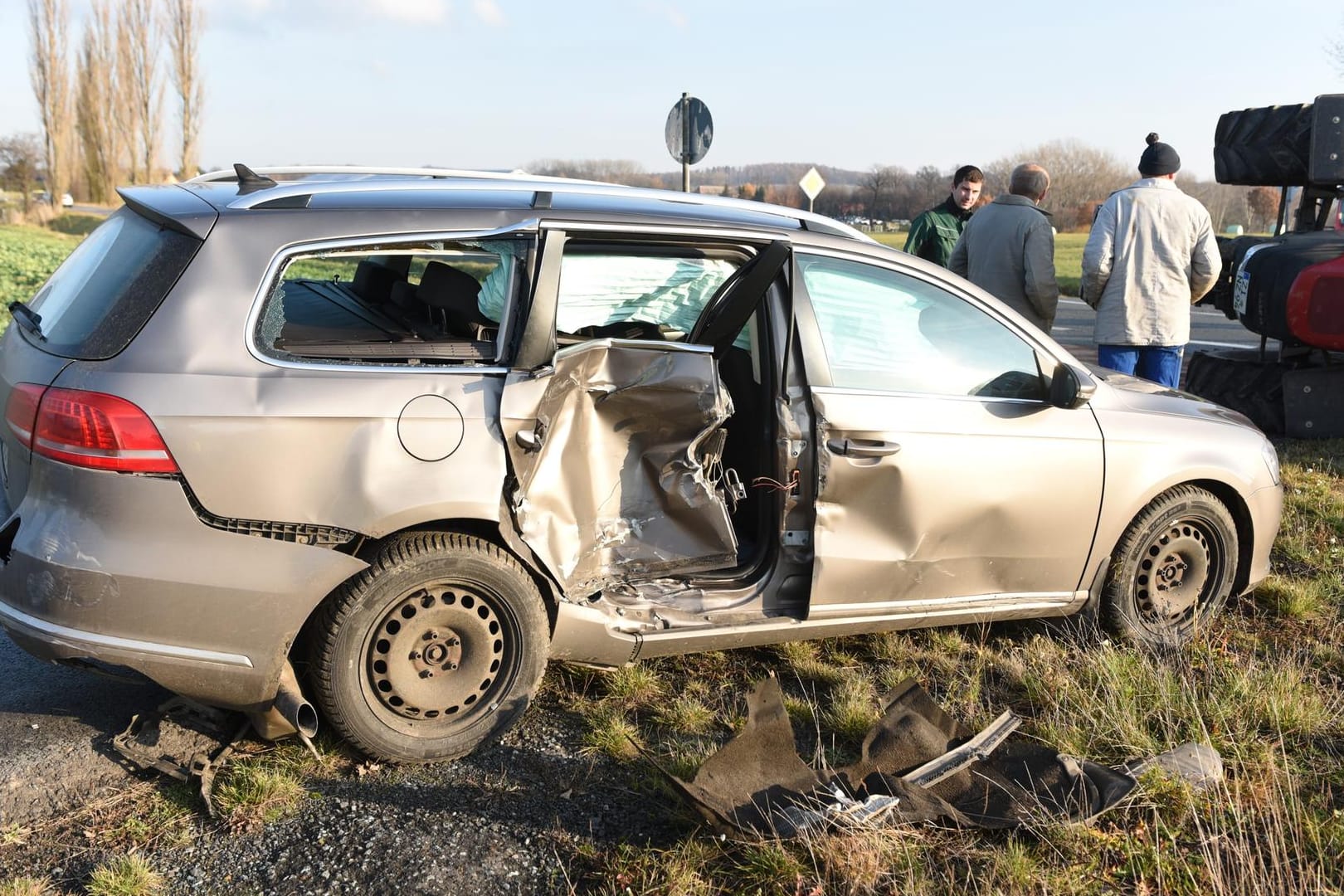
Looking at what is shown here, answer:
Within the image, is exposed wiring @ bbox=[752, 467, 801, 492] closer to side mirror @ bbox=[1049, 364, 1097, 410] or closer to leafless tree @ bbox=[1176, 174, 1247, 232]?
side mirror @ bbox=[1049, 364, 1097, 410]

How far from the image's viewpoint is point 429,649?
337 cm

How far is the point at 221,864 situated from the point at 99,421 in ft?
4.03

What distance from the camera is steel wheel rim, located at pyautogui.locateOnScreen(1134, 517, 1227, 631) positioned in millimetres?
4465

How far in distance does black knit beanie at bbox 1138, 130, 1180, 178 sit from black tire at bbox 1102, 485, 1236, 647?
258 cm

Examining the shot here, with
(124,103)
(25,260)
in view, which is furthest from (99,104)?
(25,260)

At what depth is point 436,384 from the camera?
3270mm

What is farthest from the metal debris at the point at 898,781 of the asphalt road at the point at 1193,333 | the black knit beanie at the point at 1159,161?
the asphalt road at the point at 1193,333

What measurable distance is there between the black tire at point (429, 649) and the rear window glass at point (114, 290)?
960 mm

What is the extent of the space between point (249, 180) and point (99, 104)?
179 feet

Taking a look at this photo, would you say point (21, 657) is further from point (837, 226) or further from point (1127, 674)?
point (1127, 674)

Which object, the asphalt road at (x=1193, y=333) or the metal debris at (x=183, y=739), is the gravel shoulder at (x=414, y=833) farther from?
the asphalt road at (x=1193, y=333)

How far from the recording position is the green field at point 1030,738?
9.12 ft

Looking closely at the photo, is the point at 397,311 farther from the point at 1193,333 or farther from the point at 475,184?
the point at 1193,333

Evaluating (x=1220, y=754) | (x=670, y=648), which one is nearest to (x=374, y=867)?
(x=670, y=648)
